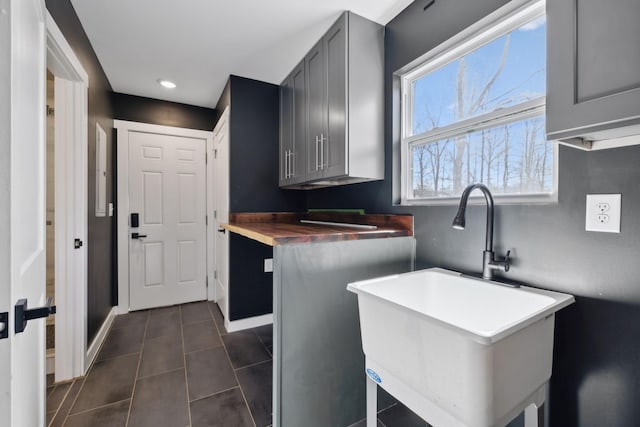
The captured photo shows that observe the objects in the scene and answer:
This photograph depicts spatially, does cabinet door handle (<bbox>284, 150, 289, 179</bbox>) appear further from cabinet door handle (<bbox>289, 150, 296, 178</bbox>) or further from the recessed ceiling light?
the recessed ceiling light

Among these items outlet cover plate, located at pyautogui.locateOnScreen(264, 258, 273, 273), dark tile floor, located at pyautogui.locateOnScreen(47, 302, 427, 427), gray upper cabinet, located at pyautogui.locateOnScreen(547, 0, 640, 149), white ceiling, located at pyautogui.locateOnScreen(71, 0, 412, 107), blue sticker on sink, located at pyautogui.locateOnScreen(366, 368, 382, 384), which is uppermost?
white ceiling, located at pyautogui.locateOnScreen(71, 0, 412, 107)

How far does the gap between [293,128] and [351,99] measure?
87 cm

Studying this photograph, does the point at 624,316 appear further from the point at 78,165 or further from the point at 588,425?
the point at 78,165

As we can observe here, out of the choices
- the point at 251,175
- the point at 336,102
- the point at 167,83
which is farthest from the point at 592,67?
the point at 167,83

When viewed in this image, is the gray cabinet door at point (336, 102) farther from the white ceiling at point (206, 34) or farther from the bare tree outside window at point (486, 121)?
the bare tree outside window at point (486, 121)

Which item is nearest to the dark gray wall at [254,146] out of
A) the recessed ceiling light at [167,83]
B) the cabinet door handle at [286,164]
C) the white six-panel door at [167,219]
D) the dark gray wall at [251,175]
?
the dark gray wall at [251,175]

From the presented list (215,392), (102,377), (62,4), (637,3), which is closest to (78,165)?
(62,4)

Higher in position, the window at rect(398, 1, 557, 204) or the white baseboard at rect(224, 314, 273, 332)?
the window at rect(398, 1, 557, 204)

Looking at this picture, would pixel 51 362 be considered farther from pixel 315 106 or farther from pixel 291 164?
pixel 315 106

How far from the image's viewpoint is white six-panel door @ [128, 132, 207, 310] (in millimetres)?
3084

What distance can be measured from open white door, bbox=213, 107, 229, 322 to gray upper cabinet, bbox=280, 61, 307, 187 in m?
0.56

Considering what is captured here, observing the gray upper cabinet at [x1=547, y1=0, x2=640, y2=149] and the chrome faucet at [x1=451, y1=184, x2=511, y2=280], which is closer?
the gray upper cabinet at [x1=547, y1=0, x2=640, y2=149]

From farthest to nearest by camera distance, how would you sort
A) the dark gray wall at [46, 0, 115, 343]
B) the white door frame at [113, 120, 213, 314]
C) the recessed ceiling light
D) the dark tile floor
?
the white door frame at [113, 120, 213, 314] < the recessed ceiling light < the dark gray wall at [46, 0, 115, 343] < the dark tile floor

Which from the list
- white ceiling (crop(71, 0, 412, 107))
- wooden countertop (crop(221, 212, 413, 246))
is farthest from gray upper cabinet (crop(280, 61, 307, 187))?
wooden countertop (crop(221, 212, 413, 246))
